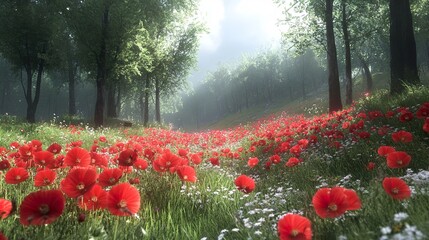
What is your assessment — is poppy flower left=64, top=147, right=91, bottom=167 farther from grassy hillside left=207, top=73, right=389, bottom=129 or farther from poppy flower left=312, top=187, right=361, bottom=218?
grassy hillside left=207, top=73, right=389, bottom=129

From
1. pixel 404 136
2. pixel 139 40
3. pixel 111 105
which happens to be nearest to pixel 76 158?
pixel 404 136

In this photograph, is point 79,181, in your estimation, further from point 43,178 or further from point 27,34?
point 27,34

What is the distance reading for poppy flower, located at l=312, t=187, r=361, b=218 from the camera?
207cm

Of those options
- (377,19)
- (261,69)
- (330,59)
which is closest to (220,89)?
(261,69)

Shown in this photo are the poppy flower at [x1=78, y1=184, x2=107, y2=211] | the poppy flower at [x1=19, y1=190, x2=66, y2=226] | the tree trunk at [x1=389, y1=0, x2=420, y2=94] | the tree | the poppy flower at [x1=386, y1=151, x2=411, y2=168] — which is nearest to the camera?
the poppy flower at [x1=19, y1=190, x2=66, y2=226]

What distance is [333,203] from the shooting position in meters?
2.09

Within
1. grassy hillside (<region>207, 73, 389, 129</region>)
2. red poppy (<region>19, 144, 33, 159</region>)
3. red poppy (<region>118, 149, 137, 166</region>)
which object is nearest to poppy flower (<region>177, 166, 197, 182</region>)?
red poppy (<region>118, 149, 137, 166</region>)

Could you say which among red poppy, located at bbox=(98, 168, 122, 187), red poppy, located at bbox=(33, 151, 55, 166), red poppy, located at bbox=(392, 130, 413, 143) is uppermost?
red poppy, located at bbox=(33, 151, 55, 166)

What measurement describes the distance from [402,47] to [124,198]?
1172cm

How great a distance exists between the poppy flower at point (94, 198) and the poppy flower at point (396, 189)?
2058mm

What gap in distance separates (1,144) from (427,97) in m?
10.7

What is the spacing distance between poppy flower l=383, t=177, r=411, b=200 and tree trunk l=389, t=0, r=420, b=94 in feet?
33.0

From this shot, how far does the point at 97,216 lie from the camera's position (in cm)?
310

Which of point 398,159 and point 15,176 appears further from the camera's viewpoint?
point 15,176
